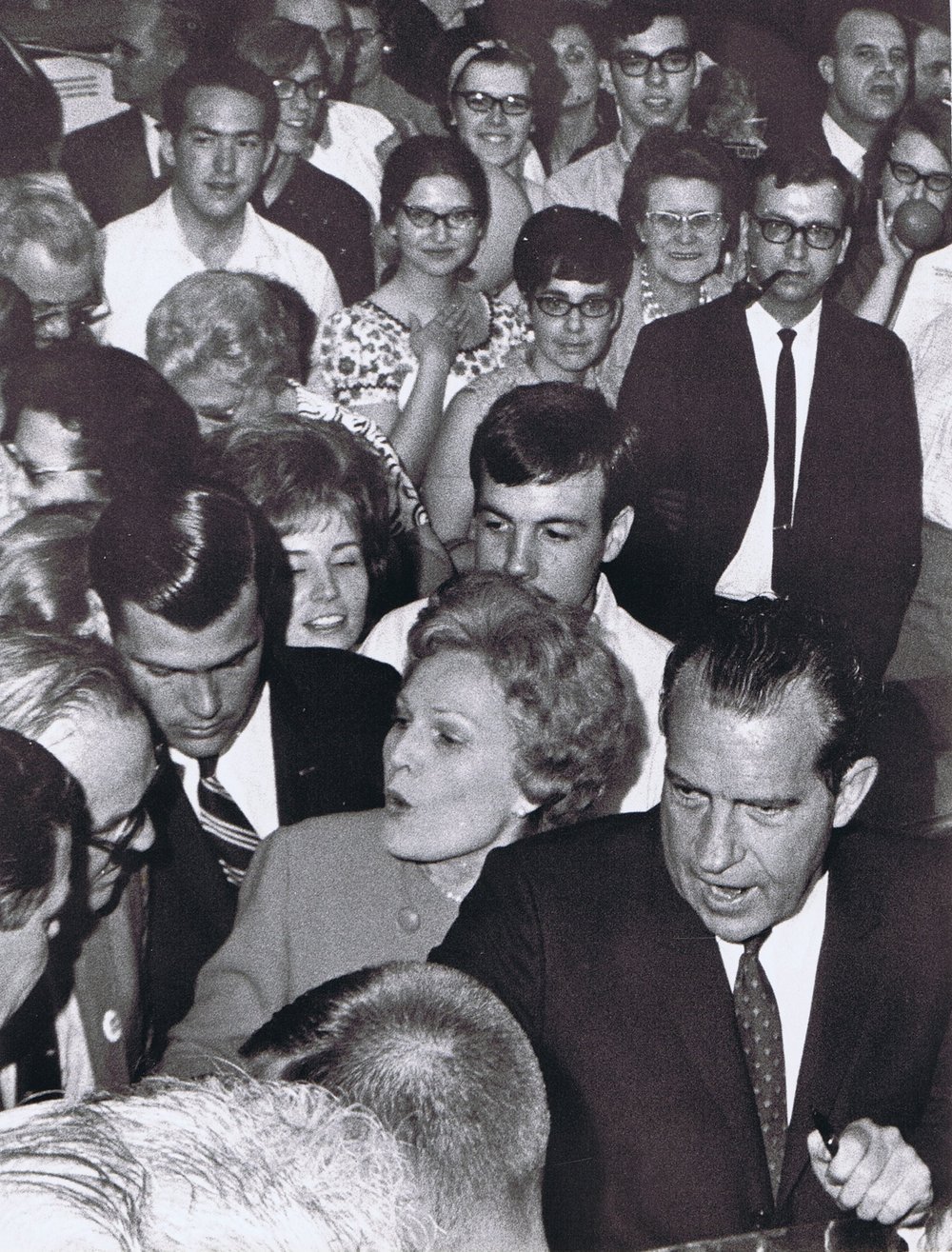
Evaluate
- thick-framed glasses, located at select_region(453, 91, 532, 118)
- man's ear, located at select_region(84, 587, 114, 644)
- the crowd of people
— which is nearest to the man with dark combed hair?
the crowd of people

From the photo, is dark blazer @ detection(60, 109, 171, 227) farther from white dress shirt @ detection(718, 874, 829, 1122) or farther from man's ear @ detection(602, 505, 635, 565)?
white dress shirt @ detection(718, 874, 829, 1122)

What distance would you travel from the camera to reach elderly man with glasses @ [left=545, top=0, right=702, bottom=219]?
1607 millimetres

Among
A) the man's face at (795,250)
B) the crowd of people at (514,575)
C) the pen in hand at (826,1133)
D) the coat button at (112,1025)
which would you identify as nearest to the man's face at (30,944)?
the crowd of people at (514,575)

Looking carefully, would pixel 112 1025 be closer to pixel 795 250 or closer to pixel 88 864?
pixel 88 864

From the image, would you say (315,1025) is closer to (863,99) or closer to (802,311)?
(802,311)

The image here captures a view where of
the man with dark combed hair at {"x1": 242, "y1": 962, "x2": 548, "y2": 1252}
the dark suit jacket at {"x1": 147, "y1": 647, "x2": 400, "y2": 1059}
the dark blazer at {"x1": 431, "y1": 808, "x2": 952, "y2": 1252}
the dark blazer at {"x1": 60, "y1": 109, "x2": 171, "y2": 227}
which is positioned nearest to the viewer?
the man with dark combed hair at {"x1": 242, "y1": 962, "x2": 548, "y2": 1252}

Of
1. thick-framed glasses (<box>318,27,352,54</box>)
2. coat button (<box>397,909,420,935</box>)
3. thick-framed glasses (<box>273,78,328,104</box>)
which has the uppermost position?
thick-framed glasses (<box>318,27,352,54</box>)

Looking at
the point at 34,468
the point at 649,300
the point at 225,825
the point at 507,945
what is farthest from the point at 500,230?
the point at 507,945

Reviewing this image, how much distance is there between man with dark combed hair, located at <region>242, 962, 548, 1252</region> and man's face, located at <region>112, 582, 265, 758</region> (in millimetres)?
575

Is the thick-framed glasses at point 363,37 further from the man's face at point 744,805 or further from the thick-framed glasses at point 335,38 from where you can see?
the man's face at point 744,805

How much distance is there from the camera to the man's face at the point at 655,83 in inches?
63.7

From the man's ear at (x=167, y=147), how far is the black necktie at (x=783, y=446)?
678 millimetres

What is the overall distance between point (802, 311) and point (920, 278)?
13 cm

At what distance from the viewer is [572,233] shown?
165 centimetres
